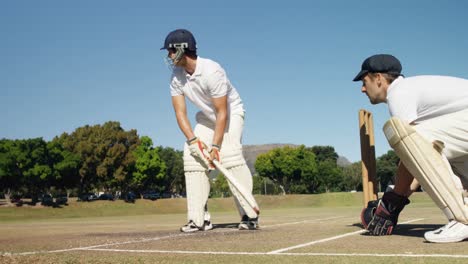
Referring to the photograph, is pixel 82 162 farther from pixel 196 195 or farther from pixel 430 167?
pixel 430 167

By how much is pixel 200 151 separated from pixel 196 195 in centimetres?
85

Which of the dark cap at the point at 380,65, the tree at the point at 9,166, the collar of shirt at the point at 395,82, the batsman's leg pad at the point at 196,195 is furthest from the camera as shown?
the tree at the point at 9,166

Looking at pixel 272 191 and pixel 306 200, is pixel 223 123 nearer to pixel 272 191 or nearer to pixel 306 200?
pixel 306 200

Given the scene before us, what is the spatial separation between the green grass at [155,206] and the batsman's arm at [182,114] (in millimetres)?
42899

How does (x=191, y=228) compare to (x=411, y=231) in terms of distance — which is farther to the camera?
(x=191, y=228)

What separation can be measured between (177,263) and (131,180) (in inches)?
3000

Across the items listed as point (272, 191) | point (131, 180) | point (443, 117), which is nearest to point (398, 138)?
point (443, 117)

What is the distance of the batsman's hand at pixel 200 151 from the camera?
295 inches

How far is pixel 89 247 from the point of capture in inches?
219

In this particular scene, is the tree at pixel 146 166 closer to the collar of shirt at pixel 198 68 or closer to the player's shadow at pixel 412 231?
the collar of shirt at pixel 198 68

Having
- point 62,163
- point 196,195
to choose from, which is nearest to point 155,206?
point 62,163

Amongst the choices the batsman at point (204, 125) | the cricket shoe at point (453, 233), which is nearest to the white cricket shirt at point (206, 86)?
the batsman at point (204, 125)

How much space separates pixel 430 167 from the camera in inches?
183

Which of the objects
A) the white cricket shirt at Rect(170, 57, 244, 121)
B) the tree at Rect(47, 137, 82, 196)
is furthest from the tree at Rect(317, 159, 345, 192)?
the white cricket shirt at Rect(170, 57, 244, 121)
